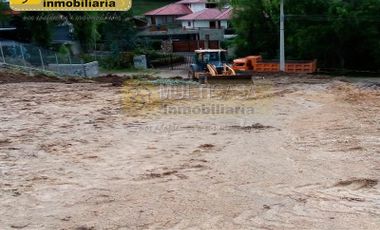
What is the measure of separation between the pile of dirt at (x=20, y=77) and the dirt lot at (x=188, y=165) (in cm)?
402

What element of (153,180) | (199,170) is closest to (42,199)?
(153,180)

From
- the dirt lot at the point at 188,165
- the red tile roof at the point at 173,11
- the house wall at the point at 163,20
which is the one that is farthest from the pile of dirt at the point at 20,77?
the house wall at the point at 163,20

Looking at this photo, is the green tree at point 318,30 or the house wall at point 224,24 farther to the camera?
the house wall at point 224,24

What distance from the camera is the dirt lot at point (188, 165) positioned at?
26.0 ft

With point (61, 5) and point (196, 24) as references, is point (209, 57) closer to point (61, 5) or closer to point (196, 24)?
point (61, 5)

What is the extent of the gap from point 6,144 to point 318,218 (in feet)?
26.3

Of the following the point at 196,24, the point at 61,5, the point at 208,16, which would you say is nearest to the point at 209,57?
the point at 61,5

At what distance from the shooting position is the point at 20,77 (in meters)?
23.9

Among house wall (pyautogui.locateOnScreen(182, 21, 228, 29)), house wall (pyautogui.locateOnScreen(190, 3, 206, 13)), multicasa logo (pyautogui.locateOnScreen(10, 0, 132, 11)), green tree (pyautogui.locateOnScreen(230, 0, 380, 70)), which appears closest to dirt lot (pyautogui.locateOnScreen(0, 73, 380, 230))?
multicasa logo (pyautogui.locateOnScreen(10, 0, 132, 11))

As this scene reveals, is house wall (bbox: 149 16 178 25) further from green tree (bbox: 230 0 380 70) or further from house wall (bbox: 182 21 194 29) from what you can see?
green tree (bbox: 230 0 380 70)

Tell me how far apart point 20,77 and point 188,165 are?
15.4 m

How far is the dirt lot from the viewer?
7.92 m

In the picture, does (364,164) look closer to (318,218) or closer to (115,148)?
(318,218)

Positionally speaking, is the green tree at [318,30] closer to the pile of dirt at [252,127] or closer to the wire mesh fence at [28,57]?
the wire mesh fence at [28,57]
